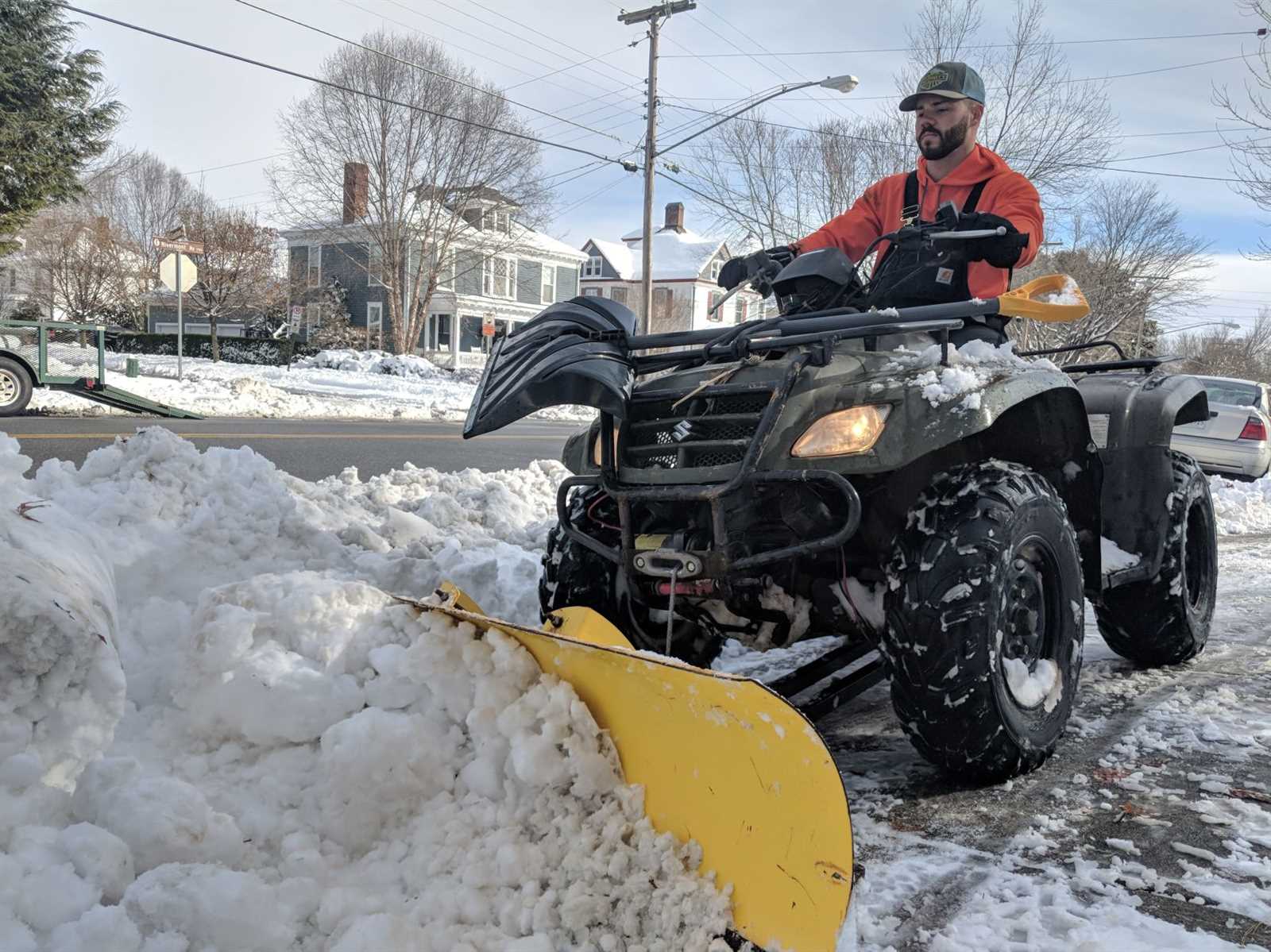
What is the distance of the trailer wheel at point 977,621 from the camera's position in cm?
262

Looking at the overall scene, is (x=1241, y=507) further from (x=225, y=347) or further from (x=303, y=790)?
(x=225, y=347)

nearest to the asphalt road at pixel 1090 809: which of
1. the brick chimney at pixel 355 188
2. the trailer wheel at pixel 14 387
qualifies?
the trailer wheel at pixel 14 387

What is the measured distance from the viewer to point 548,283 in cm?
4775

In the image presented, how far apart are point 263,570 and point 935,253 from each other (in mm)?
3101

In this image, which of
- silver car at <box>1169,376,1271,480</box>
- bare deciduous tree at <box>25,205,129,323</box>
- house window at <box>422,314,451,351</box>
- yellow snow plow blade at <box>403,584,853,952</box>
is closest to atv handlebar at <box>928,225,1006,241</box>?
yellow snow plow blade at <box>403,584,853,952</box>

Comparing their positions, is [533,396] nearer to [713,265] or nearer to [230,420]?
[230,420]

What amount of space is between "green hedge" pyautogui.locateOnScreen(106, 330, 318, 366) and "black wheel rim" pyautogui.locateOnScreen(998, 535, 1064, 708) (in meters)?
34.8

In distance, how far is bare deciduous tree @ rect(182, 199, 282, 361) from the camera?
127 feet

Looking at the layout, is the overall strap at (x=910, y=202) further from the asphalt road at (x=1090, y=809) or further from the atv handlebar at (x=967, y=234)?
the asphalt road at (x=1090, y=809)

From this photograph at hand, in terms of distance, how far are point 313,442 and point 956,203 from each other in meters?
9.44

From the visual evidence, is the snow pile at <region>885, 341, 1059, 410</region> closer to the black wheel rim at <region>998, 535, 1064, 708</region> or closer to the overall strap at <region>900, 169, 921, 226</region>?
the black wheel rim at <region>998, 535, 1064, 708</region>

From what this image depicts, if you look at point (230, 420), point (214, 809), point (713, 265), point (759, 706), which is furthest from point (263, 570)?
point (713, 265)

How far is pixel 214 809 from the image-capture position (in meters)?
2.33

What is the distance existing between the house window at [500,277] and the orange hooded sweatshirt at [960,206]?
40.4 metres
